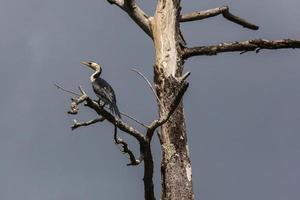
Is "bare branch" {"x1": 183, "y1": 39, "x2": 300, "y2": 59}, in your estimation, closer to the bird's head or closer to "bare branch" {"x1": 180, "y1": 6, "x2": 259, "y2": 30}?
"bare branch" {"x1": 180, "y1": 6, "x2": 259, "y2": 30}

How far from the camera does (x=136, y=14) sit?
32.6 ft

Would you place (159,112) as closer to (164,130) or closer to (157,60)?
(164,130)

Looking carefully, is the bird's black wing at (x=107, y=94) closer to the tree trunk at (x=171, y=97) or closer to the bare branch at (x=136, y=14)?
the bare branch at (x=136, y=14)

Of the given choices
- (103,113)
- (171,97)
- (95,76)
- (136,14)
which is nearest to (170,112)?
(103,113)

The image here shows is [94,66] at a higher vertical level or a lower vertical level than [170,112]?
higher

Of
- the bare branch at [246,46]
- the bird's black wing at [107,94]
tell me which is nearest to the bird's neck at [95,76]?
the bird's black wing at [107,94]

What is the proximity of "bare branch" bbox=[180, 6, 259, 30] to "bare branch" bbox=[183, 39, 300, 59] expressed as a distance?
1280 mm

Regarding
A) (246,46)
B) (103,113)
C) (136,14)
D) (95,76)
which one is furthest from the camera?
(95,76)

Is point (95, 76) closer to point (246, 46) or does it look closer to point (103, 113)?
point (246, 46)

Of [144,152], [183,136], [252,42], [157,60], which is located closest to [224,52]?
[252,42]

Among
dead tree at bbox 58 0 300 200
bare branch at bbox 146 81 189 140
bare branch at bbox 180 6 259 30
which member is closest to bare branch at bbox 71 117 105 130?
dead tree at bbox 58 0 300 200

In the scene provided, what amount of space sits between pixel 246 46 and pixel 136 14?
171 cm

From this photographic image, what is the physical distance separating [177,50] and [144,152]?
7.13 feet

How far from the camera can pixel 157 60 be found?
8.88 metres
